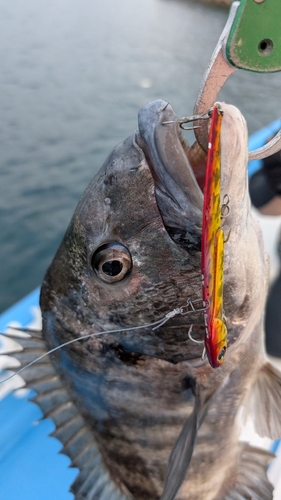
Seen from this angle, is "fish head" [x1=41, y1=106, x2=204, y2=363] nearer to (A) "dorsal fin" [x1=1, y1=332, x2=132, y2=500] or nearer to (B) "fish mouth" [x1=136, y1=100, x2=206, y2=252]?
(B) "fish mouth" [x1=136, y1=100, x2=206, y2=252]

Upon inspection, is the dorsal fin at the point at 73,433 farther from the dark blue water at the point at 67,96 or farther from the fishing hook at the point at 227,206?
the dark blue water at the point at 67,96

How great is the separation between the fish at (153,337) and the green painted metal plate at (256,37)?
0.16m

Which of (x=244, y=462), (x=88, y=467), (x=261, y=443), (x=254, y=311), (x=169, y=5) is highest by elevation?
(x=169, y=5)

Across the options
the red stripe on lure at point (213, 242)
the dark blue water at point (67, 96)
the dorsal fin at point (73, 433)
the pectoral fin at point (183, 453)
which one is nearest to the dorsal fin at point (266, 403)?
the pectoral fin at point (183, 453)

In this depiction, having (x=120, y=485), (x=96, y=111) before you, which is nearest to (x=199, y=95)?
(x=120, y=485)

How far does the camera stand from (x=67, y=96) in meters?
9.09

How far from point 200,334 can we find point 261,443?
4.58 ft

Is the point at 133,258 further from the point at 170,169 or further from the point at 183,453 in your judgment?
the point at 183,453

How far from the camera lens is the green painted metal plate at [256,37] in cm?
103

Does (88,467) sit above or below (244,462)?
above

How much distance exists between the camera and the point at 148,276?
1.23m

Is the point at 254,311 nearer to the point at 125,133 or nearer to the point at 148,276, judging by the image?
the point at 148,276

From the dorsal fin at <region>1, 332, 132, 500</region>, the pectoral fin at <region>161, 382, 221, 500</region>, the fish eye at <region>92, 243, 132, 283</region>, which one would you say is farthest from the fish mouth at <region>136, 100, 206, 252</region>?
the dorsal fin at <region>1, 332, 132, 500</region>

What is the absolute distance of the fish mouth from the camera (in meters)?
1.04
